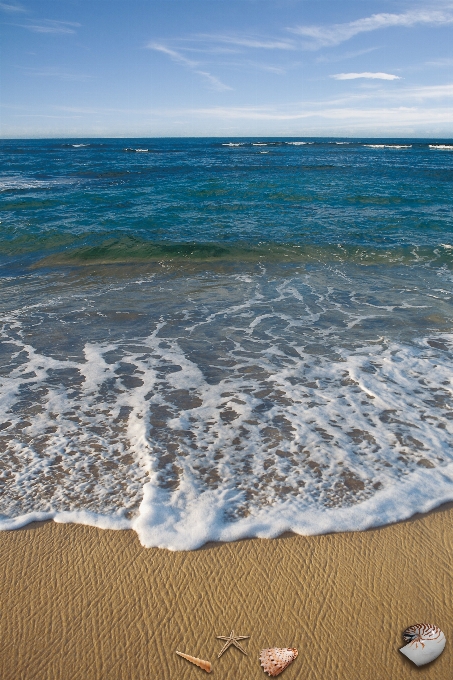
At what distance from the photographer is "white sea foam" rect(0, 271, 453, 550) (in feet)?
10.9

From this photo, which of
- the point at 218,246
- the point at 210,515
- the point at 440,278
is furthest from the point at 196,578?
the point at 218,246

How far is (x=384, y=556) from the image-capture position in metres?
2.98

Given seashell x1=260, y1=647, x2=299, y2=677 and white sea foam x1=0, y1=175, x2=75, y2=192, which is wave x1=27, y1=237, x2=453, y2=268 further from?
white sea foam x1=0, y1=175, x2=75, y2=192

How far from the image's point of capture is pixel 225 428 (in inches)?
172

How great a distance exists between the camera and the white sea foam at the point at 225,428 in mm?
3330

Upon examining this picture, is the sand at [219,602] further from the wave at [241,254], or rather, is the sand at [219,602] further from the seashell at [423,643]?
the wave at [241,254]

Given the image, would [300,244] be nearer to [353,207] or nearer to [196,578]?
[353,207]

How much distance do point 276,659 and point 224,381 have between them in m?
3.16

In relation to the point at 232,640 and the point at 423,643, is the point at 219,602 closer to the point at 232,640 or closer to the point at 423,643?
the point at 232,640

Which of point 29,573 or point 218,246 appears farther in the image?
point 218,246

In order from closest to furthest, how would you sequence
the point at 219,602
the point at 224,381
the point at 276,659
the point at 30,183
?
the point at 276,659 < the point at 219,602 < the point at 224,381 < the point at 30,183

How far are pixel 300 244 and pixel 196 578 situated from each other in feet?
33.8

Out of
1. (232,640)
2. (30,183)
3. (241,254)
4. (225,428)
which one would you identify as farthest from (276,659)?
(30,183)

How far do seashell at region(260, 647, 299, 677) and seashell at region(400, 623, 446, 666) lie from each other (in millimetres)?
586
